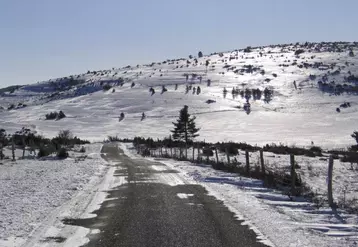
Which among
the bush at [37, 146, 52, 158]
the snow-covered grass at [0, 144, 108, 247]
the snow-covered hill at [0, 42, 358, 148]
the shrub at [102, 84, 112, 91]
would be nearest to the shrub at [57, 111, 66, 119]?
the snow-covered hill at [0, 42, 358, 148]

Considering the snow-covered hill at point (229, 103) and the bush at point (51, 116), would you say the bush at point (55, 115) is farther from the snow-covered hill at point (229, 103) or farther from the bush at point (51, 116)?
the snow-covered hill at point (229, 103)

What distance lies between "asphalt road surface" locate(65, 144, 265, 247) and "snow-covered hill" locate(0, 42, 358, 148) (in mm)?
40868

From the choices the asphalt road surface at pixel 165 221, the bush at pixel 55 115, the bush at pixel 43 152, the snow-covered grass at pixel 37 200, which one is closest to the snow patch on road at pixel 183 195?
the asphalt road surface at pixel 165 221

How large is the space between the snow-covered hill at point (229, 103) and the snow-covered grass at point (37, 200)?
3908 cm

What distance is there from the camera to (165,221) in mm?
8836

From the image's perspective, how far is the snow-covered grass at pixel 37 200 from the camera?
7.99 m

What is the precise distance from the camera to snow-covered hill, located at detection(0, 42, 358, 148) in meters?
68.9

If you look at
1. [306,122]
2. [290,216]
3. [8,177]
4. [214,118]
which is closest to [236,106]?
[214,118]

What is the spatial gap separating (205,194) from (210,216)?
3189 millimetres

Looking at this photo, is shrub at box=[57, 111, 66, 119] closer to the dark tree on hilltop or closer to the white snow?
the white snow

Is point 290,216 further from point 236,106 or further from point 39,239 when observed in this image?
point 236,106

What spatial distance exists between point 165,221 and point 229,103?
270 feet

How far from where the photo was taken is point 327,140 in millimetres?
54531

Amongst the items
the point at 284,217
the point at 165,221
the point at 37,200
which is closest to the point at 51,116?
the point at 37,200
